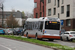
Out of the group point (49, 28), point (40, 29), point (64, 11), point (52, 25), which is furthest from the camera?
point (64, 11)

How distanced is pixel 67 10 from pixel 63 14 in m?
2.02

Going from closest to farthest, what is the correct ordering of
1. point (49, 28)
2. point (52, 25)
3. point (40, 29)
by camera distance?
1. point (49, 28)
2. point (52, 25)
3. point (40, 29)

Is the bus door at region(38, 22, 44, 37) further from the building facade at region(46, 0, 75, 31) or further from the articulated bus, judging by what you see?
the building facade at region(46, 0, 75, 31)

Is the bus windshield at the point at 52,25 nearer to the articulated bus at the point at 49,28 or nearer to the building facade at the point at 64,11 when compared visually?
the articulated bus at the point at 49,28

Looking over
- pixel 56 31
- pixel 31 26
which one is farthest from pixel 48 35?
pixel 31 26

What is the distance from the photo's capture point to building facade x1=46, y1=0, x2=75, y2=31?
4736 cm

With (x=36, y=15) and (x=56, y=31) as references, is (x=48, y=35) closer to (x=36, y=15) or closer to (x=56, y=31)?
(x=56, y=31)

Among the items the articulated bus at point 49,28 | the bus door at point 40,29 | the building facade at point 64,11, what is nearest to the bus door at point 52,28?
the articulated bus at point 49,28

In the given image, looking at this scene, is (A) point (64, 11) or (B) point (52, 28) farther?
(A) point (64, 11)

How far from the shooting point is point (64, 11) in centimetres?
5100

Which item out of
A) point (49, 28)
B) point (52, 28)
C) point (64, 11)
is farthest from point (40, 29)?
point (64, 11)

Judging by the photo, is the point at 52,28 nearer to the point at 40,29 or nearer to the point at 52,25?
the point at 52,25

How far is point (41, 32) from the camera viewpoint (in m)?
28.5

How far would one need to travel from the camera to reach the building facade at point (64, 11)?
47.4 m
